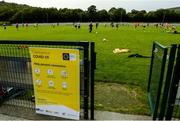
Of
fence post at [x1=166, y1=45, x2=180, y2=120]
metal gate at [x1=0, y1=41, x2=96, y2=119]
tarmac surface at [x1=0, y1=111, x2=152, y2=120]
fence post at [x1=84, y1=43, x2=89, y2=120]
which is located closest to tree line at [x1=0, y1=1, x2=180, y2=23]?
metal gate at [x1=0, y1=41, x2=96, y2=119]

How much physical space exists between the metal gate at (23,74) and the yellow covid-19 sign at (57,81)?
18cm

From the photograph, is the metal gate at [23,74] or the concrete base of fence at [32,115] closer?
the metal gate at [23,74]

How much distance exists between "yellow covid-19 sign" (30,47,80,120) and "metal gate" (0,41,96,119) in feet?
0.58

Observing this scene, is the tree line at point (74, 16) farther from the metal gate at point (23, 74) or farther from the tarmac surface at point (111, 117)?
the tarmac surface at point (111, 117)

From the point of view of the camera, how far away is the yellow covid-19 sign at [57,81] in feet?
16.3

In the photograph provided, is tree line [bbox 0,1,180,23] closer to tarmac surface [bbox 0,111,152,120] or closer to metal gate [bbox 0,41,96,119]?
metal gate [bbox 0,41,96,119]

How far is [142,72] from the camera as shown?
1041 cm

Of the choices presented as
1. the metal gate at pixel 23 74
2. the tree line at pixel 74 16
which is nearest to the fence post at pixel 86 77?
the metal gate at pixel 23 74

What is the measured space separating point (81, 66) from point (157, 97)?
1595 mm

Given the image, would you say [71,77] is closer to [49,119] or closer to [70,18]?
[49,119]

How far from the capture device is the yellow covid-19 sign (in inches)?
195

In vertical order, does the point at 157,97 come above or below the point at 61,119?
above

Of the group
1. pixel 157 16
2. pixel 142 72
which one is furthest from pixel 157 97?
pixel 157 16

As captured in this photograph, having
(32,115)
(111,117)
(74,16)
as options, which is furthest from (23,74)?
(74,16)
